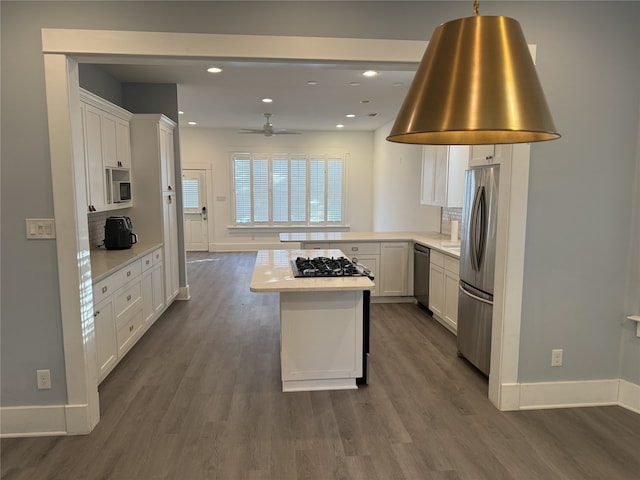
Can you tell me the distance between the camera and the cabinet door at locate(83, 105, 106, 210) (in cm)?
359

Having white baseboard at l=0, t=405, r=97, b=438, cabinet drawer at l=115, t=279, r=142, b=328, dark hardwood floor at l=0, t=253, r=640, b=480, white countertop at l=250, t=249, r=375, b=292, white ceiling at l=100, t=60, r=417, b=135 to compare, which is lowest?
dark hardwood floor at l=0, t=253, r=640, b=480

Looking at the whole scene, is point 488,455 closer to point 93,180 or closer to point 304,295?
point 304,295

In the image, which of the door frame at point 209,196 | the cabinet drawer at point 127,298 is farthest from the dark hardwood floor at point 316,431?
the door frame at point 209,196

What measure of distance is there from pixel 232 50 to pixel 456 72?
1827 mm

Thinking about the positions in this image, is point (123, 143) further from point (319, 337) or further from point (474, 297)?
point (474, 297)

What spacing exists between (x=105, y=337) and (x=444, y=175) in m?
3.93

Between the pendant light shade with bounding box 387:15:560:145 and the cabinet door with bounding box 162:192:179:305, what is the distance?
14.7ft

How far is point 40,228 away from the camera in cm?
243

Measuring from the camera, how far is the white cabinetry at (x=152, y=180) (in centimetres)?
478

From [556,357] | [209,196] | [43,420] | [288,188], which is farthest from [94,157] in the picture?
[288,188]

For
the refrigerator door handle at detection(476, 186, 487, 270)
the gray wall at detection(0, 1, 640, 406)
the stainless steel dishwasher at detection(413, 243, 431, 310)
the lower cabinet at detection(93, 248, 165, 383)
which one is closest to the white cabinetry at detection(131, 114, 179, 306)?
the lower cabinet at detection(93, 248, 165, 383)

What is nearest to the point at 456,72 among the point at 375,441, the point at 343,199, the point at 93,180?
the point at 375,441

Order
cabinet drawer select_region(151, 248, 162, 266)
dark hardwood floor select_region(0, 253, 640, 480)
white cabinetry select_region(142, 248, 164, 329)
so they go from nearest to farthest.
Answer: dark hardwood floor select_region(0, 253, 640, 480) < white cabinetry select_region(142, 248, 164, 329) < cabinet drawer select_region(151, 248, 162, 266)

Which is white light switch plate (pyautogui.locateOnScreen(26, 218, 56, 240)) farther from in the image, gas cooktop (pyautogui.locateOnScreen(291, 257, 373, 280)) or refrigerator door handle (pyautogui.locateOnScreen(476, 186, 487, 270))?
refrigerator door handle (pyautogui.locateOnScreen(476, 186, 487, 270))
